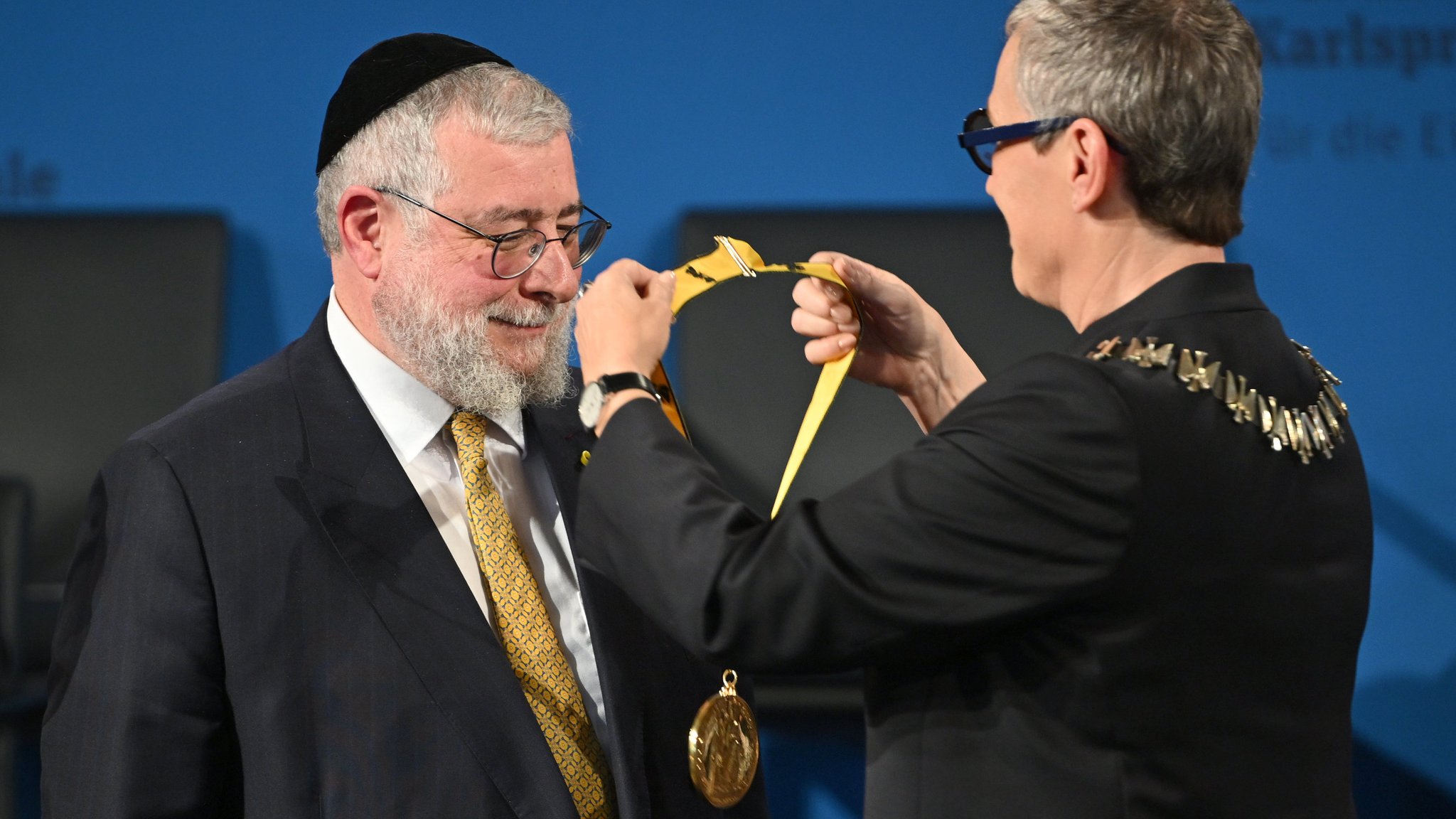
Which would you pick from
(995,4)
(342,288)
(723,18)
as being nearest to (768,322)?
(723,18)

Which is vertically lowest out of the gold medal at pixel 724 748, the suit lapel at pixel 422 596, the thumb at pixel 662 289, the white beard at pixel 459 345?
the gold medal at pixel 724 748

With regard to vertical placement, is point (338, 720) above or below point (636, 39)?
below

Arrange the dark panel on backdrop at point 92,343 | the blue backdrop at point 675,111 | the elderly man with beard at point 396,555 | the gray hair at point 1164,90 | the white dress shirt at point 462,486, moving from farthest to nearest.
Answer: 1. the blue backdrop at point 675,111
2. the dark panel on backdrop at point 92,343
3. the white dress shirt at point 462,486
4. the elderly man with beard at point 396,555
5. the gray hair at point 1164,90

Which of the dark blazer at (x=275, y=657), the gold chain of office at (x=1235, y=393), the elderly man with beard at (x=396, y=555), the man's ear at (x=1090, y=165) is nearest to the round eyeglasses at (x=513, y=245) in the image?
the elderly man with beard at (x=396, y=555)

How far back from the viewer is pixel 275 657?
1668 millimetres

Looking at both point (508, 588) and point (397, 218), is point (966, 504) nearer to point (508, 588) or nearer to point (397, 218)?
point (508, 588)

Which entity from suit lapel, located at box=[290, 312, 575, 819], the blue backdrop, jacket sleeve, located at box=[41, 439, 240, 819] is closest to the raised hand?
suit lapel, located at box=[290, 312, 575, 819]

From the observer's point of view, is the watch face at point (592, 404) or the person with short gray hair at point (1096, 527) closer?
the person with short gray hair at point (1096, 527)

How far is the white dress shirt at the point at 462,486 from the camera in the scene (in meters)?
1.88

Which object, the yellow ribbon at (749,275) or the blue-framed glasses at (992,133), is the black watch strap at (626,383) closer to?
the yellow ribbon at (749,275)

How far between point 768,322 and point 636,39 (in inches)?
35.2

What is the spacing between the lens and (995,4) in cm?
355

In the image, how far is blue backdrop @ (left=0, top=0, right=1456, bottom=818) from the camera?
349cm

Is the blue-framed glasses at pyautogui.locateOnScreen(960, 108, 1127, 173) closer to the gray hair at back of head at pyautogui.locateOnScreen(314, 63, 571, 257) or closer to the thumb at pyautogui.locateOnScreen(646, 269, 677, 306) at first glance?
the thumb at pyautogui.locateOnScreen(646, 269, 677, 306)
